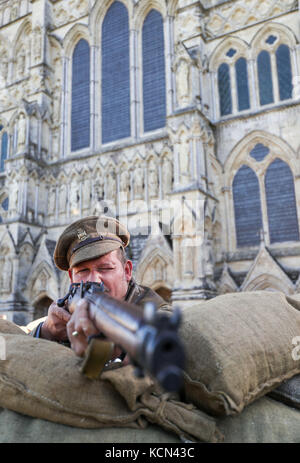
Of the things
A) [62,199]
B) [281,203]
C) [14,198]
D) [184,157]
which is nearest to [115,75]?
[62,199]

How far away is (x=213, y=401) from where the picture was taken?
66.8 inches

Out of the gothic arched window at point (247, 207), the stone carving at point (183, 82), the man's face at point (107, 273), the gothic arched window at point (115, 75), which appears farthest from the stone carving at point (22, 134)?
the man's face at point (107, 273)

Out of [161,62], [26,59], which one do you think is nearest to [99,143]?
[161,62]

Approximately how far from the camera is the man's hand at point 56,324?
195 cm

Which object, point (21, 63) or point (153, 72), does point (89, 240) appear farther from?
point (21, 63)

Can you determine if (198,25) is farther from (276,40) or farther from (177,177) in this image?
(177,177)

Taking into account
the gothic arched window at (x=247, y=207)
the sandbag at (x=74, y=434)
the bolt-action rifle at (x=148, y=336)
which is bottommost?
the sandbag at (x=74, y=434)

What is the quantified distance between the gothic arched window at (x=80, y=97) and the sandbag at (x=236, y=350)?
1227 centimetres

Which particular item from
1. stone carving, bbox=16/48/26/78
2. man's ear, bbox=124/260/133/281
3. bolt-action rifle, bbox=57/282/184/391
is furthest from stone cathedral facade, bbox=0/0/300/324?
bolt-action rifle, bbox=57/282/184/391

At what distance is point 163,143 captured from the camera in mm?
11758

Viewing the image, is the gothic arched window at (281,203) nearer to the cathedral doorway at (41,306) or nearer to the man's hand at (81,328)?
the cathedral doorway at (41,306)

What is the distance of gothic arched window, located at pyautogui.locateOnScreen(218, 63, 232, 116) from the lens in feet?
37.3

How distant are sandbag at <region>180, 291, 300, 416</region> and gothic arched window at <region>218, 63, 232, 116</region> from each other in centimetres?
1006

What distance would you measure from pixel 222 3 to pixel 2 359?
42.1ft
